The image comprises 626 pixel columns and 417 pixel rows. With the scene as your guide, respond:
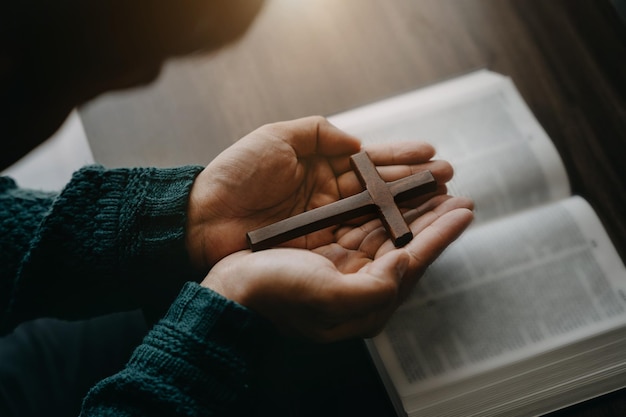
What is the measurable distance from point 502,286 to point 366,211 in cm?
26

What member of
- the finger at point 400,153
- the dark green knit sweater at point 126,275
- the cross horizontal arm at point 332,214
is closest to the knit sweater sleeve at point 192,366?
the dark green knit sweater at point 126,275

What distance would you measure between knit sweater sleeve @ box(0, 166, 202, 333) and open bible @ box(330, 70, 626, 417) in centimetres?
36

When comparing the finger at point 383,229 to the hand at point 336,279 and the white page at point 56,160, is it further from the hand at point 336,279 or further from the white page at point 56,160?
the white page at point 56,160

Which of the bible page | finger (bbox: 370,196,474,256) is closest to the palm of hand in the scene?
finger (bbox: 370,196,474,256)

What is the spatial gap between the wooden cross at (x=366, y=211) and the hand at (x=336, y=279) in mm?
25

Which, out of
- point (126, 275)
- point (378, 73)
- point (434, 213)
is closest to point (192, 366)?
point (126, 275)

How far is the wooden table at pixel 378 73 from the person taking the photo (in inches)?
43.3

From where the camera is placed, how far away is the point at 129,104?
3.79ft

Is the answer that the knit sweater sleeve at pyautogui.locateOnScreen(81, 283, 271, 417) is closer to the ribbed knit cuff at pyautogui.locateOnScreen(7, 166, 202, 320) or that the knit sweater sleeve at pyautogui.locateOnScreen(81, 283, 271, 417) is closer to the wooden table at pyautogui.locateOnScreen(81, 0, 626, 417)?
the ribbed knit cuff at pyautogui.locateOnScreen(7, 166, 202, 320)

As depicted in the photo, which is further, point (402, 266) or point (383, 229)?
point (383, 229)

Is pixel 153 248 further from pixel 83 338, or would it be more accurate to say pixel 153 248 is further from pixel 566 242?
pixel 566 242

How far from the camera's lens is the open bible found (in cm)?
89

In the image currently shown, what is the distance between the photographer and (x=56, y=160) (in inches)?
44.5

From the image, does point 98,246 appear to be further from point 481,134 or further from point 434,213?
point 481,134
